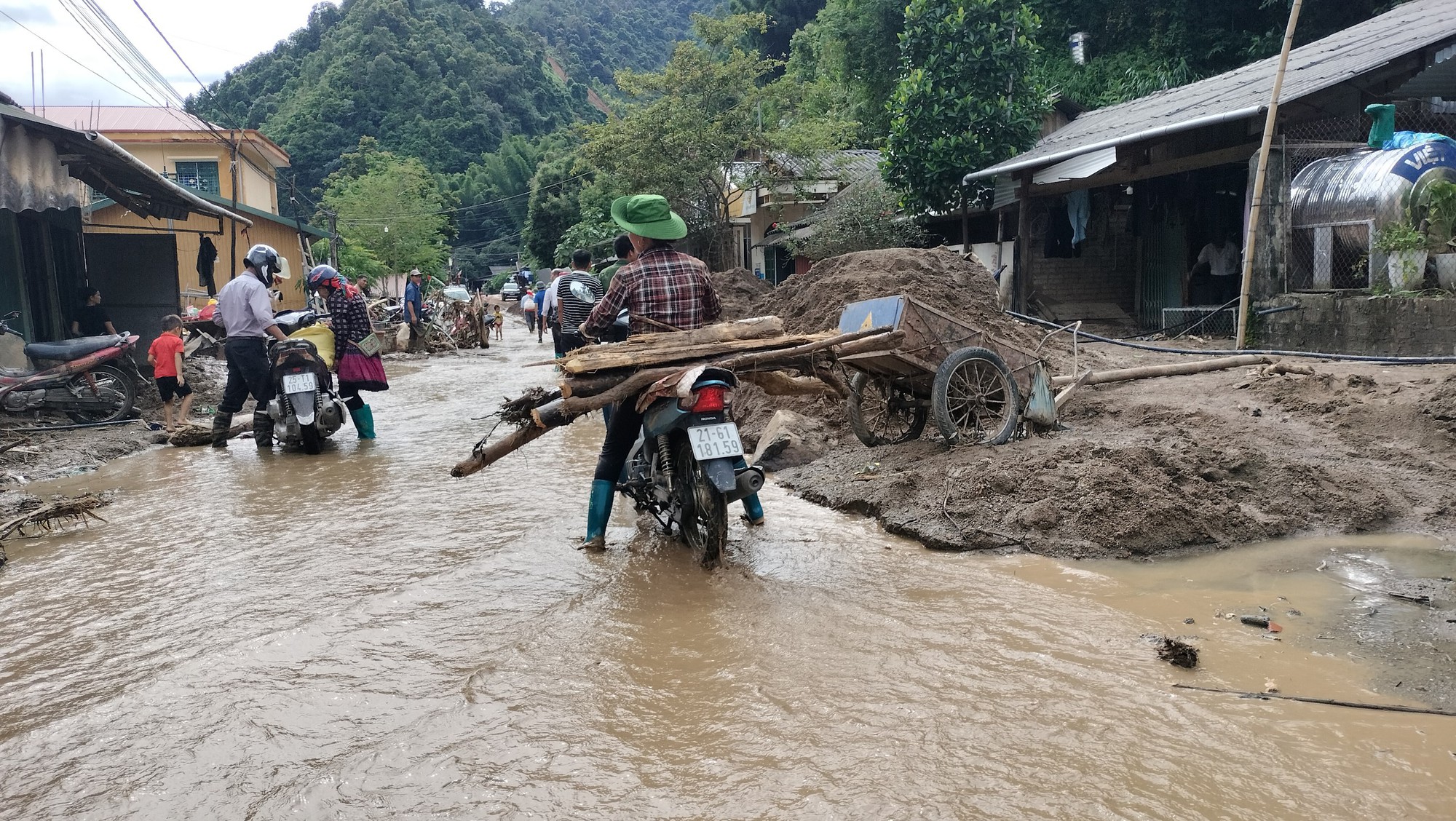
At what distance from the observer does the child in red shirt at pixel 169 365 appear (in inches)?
412

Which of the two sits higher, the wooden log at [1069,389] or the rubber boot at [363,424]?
the wooden log at [1069,389]

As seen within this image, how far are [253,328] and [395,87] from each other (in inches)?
2430

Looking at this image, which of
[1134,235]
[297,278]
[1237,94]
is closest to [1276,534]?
[1237,94]

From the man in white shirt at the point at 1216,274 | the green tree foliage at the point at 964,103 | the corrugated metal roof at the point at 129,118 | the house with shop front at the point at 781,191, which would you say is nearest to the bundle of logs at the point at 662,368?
the man in white shirt at the point at 1216,274

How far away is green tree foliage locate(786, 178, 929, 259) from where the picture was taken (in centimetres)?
1862

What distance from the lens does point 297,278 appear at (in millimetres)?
35156

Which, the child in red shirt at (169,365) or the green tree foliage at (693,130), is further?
the green tree foliage at (693,130)

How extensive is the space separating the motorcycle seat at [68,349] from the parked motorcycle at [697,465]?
823 cm

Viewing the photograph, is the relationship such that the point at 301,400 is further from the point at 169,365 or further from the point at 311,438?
the point at 169,365

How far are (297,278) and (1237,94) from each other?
104 feet

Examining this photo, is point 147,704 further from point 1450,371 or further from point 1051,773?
point 1450,371

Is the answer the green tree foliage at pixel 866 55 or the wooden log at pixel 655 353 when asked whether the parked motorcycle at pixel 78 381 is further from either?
the green tree foliage at pixel 866 55

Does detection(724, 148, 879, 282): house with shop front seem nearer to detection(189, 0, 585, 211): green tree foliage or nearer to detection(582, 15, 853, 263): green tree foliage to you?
detection(582, 15, 853, 263): green tree foliage

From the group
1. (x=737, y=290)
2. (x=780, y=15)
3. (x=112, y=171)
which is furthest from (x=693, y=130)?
(x=780, y=15)
